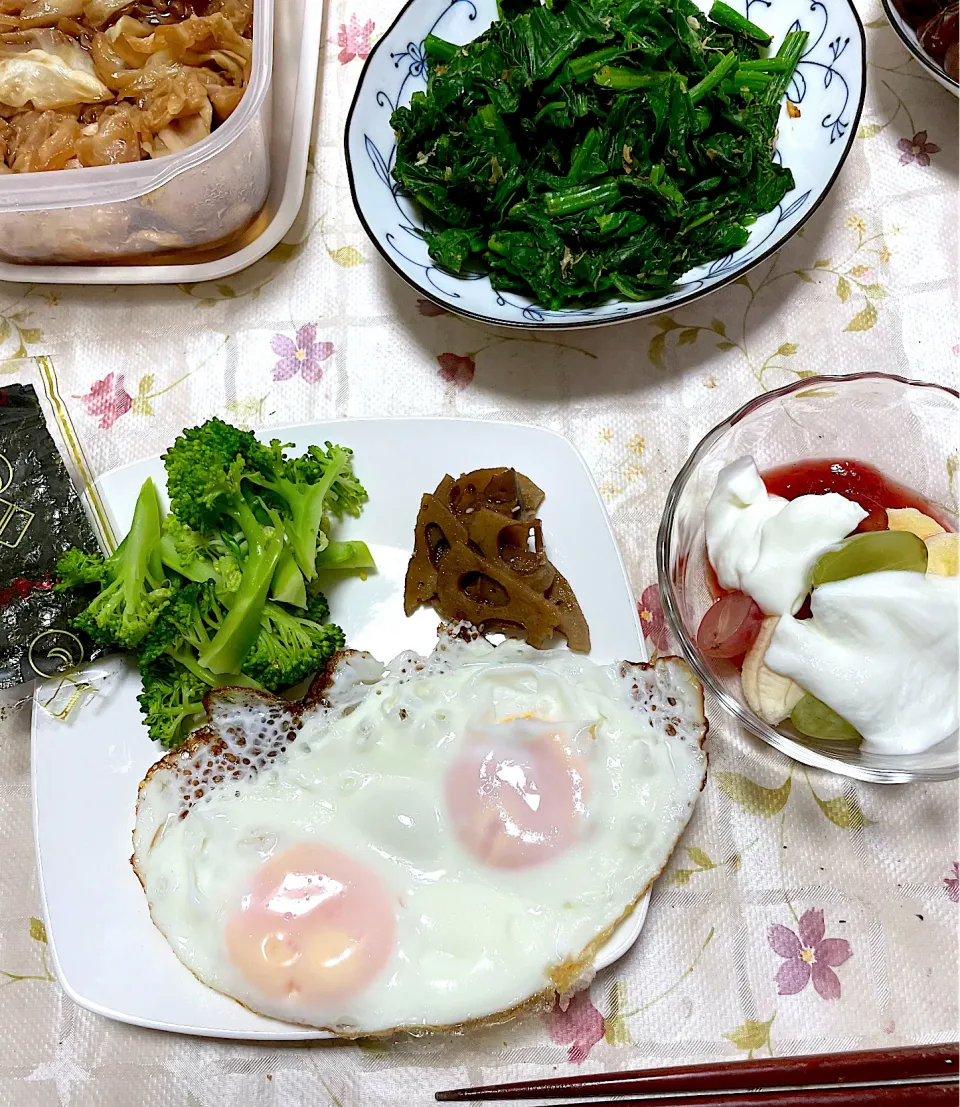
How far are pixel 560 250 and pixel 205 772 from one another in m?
1.51

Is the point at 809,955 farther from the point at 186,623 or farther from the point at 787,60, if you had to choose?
the point at 787,60

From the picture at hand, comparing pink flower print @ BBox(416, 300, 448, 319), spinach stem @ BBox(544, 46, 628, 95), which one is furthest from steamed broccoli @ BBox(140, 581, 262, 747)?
spinach stem @ BBox(544, 46, 628, 95)

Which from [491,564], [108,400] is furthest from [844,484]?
[108,400]

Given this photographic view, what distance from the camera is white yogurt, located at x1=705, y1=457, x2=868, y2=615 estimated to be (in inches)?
71.0

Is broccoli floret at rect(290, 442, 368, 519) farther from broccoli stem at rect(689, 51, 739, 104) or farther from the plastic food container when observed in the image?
broccoli stem at rect(689, 51, 739, 104)

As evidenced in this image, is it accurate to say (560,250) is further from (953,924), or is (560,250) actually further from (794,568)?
(953,924)

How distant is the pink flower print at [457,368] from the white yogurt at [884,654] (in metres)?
1.13

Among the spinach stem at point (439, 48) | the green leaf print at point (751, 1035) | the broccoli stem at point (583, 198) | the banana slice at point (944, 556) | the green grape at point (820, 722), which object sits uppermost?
the spinach stem at point (439, 48)

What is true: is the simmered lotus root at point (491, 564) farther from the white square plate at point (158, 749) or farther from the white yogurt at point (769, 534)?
the white yogurt at point (769, 534)

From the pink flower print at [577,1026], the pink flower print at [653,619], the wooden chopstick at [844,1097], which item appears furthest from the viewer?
the pink flower print at [653,619]

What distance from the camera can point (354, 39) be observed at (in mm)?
2717

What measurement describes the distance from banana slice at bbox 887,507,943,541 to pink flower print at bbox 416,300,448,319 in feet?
4.34

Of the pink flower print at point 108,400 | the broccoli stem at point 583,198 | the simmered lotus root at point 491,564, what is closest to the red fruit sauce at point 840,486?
the simmered lotus root at point 491,564

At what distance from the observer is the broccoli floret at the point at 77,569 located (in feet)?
6.52
